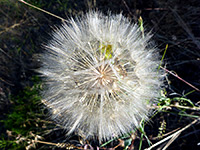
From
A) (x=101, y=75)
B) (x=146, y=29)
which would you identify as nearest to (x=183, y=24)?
(x=146, y=29)

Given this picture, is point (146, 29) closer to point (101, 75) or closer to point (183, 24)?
point (183, 24)

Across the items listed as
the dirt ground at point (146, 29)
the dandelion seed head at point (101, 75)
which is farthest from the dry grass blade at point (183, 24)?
the dandelion seed head at point (101, 75)

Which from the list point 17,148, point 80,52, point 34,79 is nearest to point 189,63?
point 80,52

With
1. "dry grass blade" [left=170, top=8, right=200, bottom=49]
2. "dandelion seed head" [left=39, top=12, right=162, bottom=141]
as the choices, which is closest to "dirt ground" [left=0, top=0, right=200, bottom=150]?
"dry grass blade" [left=170, top=8, right=200, bottom=49]

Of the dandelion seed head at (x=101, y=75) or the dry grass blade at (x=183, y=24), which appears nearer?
the dandelion seed head at (x=101, y=75)

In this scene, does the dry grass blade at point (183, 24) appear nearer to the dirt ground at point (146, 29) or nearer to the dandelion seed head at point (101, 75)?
the dirt ground at point (146, 29)

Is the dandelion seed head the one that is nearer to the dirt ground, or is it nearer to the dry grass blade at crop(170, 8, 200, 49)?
the dirt ground

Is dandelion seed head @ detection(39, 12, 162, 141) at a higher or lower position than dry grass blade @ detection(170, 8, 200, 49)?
lower

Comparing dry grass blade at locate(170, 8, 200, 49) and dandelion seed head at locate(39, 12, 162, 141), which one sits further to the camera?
dry grass blade at locate(170, 8, 200, 49)
